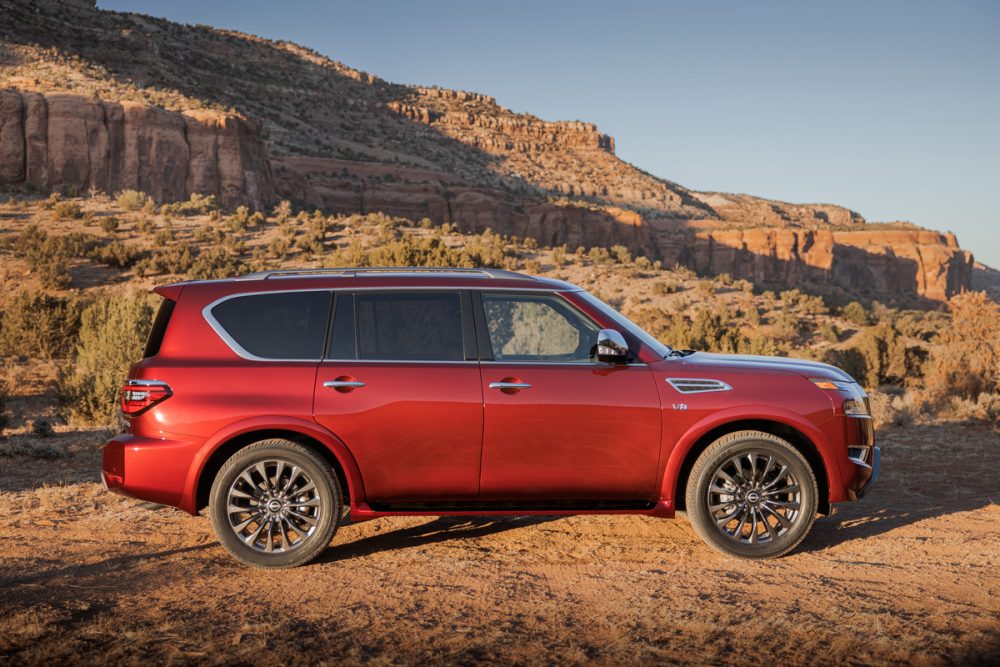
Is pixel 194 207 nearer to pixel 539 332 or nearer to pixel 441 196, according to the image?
pixel 441 196

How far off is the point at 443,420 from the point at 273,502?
1209mm

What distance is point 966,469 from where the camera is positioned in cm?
927

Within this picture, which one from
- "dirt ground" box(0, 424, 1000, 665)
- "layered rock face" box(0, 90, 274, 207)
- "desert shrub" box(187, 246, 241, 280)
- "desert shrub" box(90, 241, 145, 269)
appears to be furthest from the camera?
"layered rock face" box(0, 90, 274, 207)

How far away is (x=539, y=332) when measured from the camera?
570 centimetres

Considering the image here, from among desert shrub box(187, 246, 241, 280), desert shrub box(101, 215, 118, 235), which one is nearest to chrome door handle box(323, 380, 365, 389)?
desert shrub box(187, 246, 241, 280)

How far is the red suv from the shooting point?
519cm

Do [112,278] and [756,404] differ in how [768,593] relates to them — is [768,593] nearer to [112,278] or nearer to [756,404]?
[756,404]

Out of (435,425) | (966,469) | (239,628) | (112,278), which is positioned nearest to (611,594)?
(435,425)

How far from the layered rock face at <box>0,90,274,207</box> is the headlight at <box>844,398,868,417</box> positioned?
4188 centimetres

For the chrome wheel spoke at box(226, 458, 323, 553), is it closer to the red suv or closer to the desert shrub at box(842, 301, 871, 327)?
the red suv

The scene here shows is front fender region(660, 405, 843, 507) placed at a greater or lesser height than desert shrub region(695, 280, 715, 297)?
lesser

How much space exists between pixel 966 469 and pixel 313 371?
25.4ft

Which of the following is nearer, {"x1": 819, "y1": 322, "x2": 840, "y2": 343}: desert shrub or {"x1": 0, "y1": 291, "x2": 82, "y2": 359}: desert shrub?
{"x1": 0, "y1": 291, "x2": 82, "y2": 359}: desert shrub

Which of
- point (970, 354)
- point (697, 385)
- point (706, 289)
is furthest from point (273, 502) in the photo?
point (706, 289)
